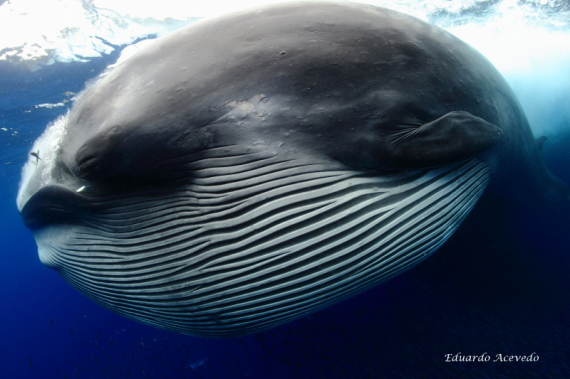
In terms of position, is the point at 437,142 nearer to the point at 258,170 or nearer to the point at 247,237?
the point at 258,170

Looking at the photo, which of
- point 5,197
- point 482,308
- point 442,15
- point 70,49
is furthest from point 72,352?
point 5,197

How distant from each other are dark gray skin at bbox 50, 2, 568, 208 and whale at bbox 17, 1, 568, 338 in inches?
0.6

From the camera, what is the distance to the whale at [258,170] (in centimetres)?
269

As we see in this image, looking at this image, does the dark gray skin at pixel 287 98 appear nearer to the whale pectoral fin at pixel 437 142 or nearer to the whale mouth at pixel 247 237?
the whale pectoral fin at pixel 437 142

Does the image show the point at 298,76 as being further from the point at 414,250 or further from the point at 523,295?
the point at 523,295

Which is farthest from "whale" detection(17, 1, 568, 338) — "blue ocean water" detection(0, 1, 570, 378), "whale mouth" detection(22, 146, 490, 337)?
"blue ocean water" detection(0, 1, 570, 378)

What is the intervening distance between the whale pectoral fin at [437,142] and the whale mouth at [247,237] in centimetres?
18

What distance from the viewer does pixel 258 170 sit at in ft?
8.87

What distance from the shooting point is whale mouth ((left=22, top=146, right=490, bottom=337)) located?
8.68 feet

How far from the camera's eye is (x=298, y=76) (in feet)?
9.77

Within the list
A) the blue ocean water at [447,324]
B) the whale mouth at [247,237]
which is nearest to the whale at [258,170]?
the whale mouth at [247,237]

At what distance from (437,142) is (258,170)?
1.77 meters

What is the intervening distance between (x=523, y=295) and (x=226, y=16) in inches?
267

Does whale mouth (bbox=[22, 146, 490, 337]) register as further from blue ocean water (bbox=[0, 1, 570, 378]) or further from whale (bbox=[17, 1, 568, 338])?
blue ocean water (bbox=[0, 1, 570, 378])
